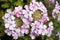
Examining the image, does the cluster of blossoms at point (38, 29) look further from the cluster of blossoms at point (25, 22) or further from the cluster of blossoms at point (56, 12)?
the cluster of blossoms at point (56, 12)

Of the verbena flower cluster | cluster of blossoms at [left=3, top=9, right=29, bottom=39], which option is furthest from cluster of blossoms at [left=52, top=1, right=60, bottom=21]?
cluster of blossoms at [left=3, top=9, right=29, bottom=39]

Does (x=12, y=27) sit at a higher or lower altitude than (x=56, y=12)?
lower

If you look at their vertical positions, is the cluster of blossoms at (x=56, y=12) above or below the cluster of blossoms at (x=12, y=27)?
above

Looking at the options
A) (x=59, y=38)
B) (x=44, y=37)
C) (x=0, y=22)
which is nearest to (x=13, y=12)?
(x=0, y=22)

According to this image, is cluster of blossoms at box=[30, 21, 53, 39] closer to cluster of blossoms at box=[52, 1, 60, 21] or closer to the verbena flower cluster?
the verbena flower cluster

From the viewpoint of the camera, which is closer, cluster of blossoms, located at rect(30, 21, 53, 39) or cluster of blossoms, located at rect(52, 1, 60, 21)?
cluster of blossoms, located at rect(30, 21, 53, 39)

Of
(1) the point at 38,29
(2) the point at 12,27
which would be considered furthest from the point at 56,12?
(2) the point at 12,27

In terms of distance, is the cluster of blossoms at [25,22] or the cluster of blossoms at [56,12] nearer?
the cluster of blossoms at [25,22]

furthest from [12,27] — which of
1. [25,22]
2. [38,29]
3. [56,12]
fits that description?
[56,12]

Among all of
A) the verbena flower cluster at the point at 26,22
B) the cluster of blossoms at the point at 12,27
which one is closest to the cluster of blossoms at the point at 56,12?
the verbena flower cluster at the point at 26,22

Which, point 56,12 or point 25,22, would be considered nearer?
point 25,22

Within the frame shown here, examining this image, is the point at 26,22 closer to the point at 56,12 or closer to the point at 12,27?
the point at 12,27
